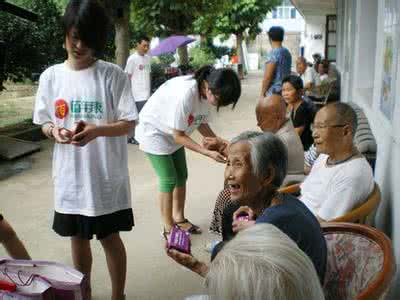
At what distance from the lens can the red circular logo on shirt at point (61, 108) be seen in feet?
8.05

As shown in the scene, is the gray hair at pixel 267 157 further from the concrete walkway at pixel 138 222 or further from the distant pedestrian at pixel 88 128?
the concrete walkway at pixel 138 222

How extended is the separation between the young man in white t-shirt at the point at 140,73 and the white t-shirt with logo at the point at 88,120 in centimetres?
568

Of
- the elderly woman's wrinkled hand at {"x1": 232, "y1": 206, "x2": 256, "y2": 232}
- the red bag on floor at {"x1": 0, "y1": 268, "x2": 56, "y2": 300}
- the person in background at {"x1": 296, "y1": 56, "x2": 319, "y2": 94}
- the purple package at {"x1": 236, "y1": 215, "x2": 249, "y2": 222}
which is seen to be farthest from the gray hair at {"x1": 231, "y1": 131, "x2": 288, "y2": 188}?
the person in background at {"x1": 296, "y1": 56, "x2": 319, "y2": 94}

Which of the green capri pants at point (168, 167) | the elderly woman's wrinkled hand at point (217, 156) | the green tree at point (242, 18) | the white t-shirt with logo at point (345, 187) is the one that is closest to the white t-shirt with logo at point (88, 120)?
the elderly woman's wrinkled hand at point (217, 156)

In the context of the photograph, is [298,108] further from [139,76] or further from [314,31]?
[314,31]

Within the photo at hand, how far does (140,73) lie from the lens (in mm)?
8242

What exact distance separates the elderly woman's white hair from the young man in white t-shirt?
7110 mm

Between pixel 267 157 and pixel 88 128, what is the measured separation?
33.8 inches

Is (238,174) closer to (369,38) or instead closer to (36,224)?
(36,224)

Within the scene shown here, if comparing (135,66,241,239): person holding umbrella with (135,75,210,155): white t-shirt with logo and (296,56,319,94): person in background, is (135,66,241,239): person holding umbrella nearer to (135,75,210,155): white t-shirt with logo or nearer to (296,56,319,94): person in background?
(135,75,210,155): white t-shirt with logo

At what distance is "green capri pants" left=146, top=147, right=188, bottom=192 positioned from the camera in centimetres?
388

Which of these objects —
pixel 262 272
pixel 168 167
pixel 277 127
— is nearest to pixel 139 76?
pixel 168 167

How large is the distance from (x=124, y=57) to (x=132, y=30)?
7.20 m

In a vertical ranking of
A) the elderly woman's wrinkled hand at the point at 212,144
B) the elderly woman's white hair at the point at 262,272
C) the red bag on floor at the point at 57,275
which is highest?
the elderly woman's white hair at the point at 262,272
